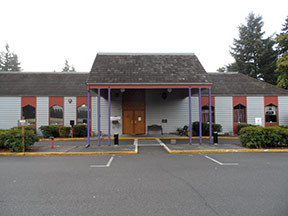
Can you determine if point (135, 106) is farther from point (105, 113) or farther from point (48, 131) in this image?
point (48, 131)

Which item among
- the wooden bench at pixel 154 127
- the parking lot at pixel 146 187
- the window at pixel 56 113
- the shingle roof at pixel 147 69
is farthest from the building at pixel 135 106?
the parking lot at pixel 146 187

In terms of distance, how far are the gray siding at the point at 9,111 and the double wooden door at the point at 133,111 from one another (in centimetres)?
945

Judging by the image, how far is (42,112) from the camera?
16.7 meters

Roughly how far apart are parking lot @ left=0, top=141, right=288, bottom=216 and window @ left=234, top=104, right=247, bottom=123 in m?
10.5

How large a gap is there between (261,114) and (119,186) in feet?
56.6

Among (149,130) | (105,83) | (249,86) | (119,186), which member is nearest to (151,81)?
(105,83)

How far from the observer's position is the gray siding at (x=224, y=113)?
17469 millimetres

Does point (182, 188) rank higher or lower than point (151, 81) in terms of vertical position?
lower

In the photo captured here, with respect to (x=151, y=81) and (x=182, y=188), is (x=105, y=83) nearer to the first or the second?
(x=151, y=81)

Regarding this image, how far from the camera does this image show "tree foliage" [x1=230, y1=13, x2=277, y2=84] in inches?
1214

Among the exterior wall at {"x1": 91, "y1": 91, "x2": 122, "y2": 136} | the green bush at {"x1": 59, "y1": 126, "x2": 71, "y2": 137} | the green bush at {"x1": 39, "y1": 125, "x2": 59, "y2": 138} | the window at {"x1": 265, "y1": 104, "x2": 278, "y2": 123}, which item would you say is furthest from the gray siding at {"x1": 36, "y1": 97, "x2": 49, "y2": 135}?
the window at {"x1": 265, "y1": 104, "x2": 278, "y2": 123}

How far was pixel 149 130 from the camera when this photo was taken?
1703 centimetres

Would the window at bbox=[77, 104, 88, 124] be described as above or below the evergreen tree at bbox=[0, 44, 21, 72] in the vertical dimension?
below

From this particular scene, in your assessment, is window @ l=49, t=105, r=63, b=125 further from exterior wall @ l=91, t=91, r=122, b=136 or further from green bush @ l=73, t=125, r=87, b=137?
exterior wall @ l=91, t=91, r=122, b=136
